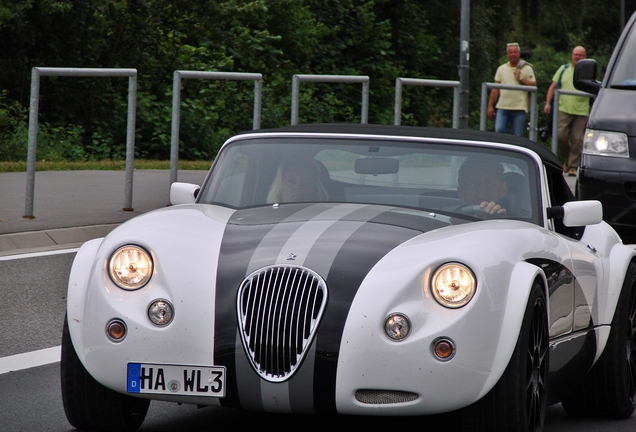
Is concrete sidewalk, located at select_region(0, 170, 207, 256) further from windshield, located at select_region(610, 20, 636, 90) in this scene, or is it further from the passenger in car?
the passenger in car

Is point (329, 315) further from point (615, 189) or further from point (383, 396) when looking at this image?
point (615, 189)

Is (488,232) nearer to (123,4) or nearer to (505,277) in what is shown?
(505,277)

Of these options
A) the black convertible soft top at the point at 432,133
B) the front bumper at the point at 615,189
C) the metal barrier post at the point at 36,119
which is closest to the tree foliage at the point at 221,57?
the metal barrier post at the point at 36,119

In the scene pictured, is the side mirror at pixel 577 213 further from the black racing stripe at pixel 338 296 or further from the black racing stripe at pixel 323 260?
the black racing stripe at pixel 338 296

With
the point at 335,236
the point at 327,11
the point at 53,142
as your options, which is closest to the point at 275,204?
the point at 335,236

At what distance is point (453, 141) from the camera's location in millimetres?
6336

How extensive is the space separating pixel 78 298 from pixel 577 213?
89.6 inches

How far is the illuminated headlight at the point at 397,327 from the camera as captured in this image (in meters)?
4.80

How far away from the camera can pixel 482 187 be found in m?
6.08

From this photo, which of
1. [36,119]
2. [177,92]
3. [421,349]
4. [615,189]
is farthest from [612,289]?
[177,92]

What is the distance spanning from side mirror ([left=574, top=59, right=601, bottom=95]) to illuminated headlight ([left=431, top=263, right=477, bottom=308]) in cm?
759

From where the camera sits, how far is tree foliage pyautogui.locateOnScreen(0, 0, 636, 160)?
20.0 m

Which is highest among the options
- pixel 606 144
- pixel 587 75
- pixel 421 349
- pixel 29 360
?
pixel 587 75

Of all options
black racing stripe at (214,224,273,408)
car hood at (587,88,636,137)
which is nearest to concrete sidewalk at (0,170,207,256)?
car hood at (587,88,636,137)
